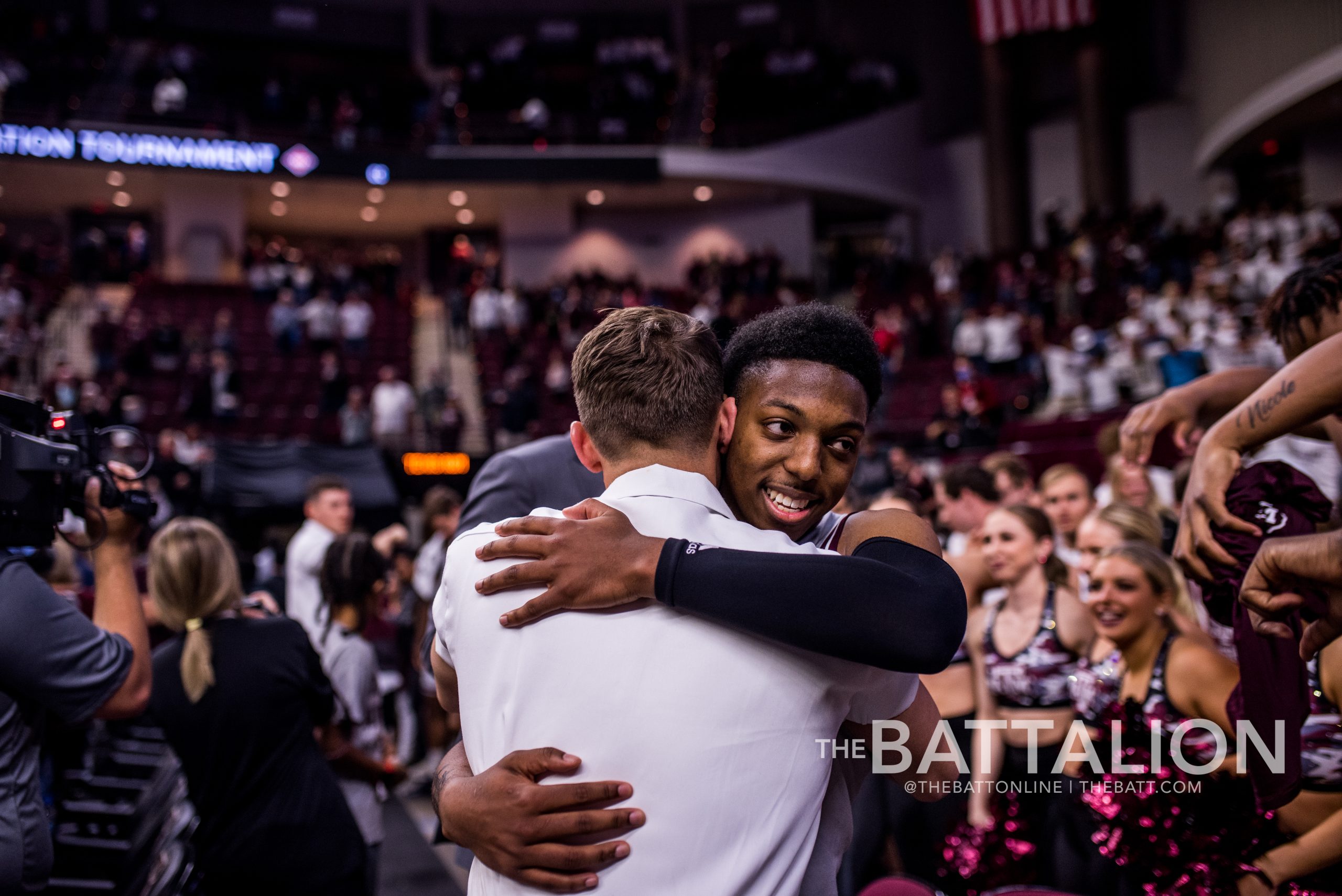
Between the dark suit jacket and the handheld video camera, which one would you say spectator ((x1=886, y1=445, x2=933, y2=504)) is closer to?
the dark suit jacket

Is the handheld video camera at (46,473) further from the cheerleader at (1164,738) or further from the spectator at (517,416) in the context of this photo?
the spectator at (517,416)

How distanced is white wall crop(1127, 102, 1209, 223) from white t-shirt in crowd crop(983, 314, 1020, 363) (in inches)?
292

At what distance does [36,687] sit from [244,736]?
0.75 meters

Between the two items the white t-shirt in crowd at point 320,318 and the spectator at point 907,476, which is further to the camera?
the white t-shirt in crowd at point 320,318

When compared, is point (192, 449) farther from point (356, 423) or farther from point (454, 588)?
point (454, 588)

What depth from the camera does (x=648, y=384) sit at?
4.31 feet

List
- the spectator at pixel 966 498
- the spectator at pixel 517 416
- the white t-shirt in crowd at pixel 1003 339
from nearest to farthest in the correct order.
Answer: the spectator at pixel 966 498 < the white t-shirt in crowd at pixel 1003 339 < the spectator at pixel 517 416

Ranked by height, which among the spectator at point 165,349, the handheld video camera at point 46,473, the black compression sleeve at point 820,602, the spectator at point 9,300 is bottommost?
the black compression sleeve at point 820,602

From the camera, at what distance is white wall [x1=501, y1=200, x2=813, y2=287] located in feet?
66.5

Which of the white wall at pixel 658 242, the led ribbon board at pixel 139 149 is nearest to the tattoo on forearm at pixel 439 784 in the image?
the led ribbon board at pixel 139 149

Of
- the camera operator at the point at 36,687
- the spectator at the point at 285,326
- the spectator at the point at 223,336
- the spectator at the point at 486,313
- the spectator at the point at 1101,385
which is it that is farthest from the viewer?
the spectator at the point at 486,313

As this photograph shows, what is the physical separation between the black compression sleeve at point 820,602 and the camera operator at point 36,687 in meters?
1.30

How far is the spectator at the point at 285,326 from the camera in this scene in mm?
14859

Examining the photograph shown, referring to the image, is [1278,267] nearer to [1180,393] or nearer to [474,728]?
[1180,393]
